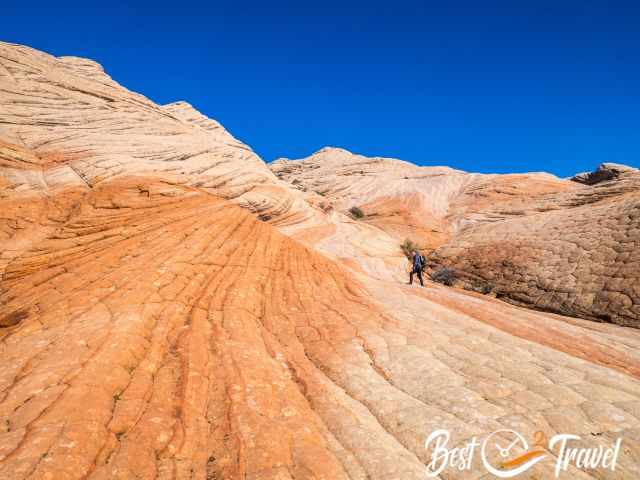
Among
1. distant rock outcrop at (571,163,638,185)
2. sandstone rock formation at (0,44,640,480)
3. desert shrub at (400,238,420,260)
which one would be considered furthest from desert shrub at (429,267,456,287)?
distant rock outcrop at (571,163,638,185)

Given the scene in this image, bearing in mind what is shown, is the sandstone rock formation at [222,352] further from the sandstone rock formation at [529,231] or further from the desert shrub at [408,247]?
the desert shrub at [408,247]

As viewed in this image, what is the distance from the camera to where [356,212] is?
44.3m

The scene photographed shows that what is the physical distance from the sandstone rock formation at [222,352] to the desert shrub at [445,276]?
659 centimetres

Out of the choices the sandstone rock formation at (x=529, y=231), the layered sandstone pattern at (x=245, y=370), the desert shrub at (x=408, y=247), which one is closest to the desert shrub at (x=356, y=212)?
the sandstone rock formation at (x=529, y=231)

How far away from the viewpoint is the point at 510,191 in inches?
1718

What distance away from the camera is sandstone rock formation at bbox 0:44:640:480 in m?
5.19

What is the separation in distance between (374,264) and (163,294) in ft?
53.0

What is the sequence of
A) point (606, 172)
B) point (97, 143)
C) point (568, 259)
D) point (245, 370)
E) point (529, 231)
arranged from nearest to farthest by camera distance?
point (245, 370)
point (568, 259)
point (97, 143)
point (529, 231)
point (606, 172)

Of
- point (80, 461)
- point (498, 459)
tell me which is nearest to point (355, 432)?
point (498, 459)

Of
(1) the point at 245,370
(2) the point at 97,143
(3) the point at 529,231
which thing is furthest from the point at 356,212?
(1) the point at 245,370

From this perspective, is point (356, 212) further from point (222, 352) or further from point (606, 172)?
point (222, 352)

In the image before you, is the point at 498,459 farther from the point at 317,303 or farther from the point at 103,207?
the point at 103,207

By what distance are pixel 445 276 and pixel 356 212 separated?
21341 millimetres

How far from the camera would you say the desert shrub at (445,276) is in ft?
77.0
